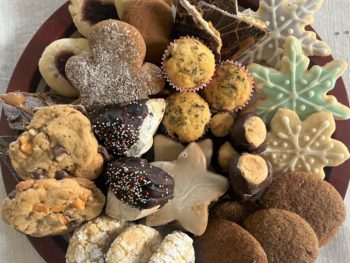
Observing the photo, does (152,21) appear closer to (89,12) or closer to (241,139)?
(89,12)

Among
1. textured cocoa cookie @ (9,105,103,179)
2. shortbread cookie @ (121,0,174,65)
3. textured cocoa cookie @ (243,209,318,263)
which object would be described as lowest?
textured cocoa cookie @ (243,209,318,263)

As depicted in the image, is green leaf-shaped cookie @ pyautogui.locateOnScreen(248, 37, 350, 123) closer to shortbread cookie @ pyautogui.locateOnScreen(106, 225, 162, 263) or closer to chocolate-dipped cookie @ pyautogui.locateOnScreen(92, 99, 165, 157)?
chocolate-dipped cookie @ pyautogui.locateOnScreen(92, 99, 165, 157)

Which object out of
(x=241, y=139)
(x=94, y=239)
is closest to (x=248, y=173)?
(x=241, y=139)

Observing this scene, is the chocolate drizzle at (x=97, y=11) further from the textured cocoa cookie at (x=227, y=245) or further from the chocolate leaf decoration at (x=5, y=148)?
the textured cocoa cookie at (x=227, y=245)

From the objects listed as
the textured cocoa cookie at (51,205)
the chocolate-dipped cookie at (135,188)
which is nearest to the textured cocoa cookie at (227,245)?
the chocolate-dipped cookie at (135,188)

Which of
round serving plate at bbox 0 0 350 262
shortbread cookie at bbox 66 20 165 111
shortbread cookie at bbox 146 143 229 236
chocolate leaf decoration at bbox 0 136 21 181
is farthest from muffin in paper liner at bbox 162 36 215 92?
chocolate leaf decoration at bbox 0 136 21 181
